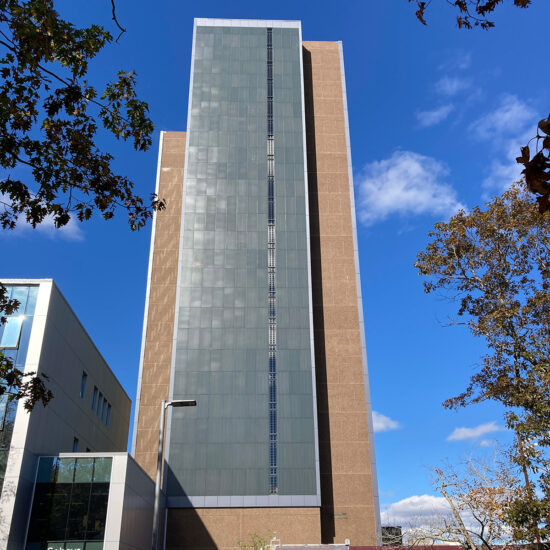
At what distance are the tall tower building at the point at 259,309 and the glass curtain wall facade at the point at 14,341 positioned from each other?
19.9 meters

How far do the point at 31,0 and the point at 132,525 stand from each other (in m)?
33.5

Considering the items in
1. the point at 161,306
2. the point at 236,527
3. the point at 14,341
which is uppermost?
the point at 161,306

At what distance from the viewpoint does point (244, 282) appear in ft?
190

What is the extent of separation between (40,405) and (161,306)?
2863 centimetres

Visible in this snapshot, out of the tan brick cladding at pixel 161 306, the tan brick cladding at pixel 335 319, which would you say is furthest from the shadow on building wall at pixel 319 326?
the tan brick cladding at pixel 161 306

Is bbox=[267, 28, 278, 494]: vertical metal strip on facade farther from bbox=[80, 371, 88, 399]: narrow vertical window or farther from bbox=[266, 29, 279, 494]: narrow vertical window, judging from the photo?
bbox=[80, 371, 88, 399]: narrow vertical window

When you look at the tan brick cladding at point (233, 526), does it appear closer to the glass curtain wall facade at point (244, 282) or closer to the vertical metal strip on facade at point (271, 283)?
the glass curtain wall facade at point (244, 282)

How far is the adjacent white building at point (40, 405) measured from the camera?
32438mm

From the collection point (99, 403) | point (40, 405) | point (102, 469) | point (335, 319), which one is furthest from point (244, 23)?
point (102, 469)

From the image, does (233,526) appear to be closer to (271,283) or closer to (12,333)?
(271,283)

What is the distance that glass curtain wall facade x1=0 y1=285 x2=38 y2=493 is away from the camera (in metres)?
33.0

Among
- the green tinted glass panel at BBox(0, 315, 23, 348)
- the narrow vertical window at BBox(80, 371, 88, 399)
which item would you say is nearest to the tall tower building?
the narrow vertical window at BBox(80, 371, 88, 399)

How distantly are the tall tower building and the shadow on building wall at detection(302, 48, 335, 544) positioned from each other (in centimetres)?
13

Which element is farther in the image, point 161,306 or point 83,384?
point 161,306
